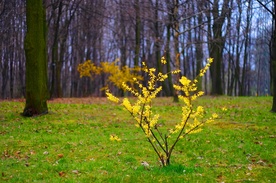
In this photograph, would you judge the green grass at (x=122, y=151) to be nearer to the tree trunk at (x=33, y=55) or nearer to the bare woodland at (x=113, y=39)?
the tree trunk at (x=33, y=55)

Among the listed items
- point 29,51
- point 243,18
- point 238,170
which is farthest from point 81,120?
point 243,18

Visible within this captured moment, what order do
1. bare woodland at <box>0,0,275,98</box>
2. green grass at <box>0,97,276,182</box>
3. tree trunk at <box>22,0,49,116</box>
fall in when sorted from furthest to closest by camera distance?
1. bare woodland at <box>0,0,275,98</box>
2. tree trunk at <box>22,0,49,116</box>
3. green grass at <box>0,97,276,182</box>

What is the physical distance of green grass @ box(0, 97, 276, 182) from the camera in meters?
6.46

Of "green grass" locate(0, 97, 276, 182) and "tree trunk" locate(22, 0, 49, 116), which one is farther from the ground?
"tree trunk" locate(22, 0, 49, 116)

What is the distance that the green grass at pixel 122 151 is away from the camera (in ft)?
21.2

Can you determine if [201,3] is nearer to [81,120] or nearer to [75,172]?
[81,120]

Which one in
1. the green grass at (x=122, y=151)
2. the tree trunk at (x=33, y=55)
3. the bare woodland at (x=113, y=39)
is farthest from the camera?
the bare woodland at (x=113, y=39)

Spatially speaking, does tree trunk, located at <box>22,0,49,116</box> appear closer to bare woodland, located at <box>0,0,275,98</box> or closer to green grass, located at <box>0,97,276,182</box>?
green grass, located at <box>0,97,276,182</box>

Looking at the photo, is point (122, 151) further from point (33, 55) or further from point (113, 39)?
point (113, 39)

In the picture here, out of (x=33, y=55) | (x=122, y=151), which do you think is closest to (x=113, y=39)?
(x=33, y=55)

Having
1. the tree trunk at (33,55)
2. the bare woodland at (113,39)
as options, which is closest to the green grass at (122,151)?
the tree trunk at (33,55)

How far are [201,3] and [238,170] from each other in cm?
1536

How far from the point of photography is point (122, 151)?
887 centimetres

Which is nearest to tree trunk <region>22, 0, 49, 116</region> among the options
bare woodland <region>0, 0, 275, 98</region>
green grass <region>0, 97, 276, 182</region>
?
green grass <region>0, 97, 276, 182</region>
